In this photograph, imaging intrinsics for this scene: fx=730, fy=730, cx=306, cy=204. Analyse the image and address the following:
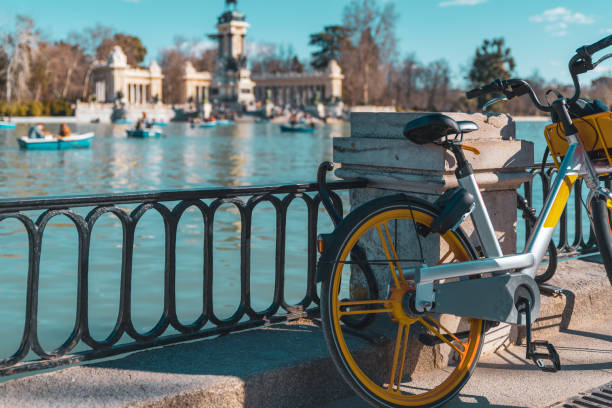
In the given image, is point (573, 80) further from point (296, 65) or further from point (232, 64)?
point (296, 65)

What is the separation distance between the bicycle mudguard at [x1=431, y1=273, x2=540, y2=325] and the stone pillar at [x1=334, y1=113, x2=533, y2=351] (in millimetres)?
469

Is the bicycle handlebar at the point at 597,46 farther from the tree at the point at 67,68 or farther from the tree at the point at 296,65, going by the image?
the tree at the point at 296,65

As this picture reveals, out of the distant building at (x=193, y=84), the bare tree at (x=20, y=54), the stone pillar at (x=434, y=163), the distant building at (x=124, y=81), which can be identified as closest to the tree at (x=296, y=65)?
the distant building at (x=193, y=84)

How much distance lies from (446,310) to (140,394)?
1158 millimetres

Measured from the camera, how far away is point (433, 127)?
9.45ft

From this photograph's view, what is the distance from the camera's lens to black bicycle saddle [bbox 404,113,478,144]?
2.84 m

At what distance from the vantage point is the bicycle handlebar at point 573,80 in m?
2.88

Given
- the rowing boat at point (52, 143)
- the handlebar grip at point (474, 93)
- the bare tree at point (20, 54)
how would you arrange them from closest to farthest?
1. the handlebar grip at point (474, 93)
2. the rowing boat at point (52, 143)
3. the bare tree at point (20, 54)

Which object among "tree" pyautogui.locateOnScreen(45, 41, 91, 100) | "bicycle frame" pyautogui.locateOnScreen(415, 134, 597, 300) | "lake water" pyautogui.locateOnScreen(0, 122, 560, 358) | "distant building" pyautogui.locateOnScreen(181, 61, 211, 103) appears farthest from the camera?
"distant building" pyautogui.locateOnScreen(181, 61, 211, 103)

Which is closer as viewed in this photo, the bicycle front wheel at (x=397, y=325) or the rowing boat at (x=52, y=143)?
the bicycle front wheel at (x=397, y=325)

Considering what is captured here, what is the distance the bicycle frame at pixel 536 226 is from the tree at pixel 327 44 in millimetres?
114824

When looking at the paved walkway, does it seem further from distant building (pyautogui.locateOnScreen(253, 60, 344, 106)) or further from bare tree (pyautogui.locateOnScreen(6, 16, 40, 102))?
distant building (pyautogui.locateOnScreen(253, 60, 344, 106))

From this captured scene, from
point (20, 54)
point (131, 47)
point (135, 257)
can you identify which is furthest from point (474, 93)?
point (131, 47)

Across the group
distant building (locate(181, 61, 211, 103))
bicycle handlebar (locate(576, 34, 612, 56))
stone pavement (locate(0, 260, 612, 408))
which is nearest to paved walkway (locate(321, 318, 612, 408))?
stone pavement (locate(0, 260, 612, 408))
